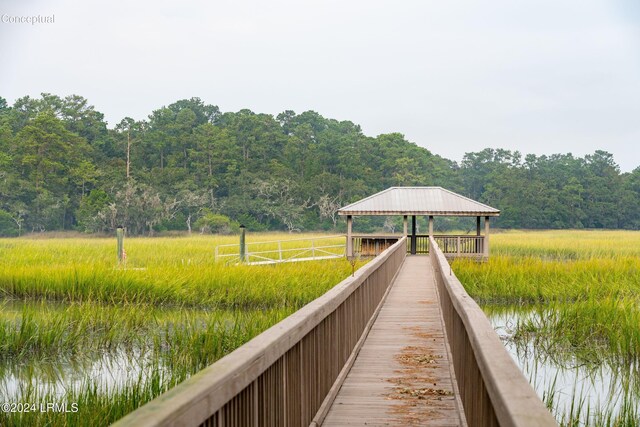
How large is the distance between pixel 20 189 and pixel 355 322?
59.2 meters

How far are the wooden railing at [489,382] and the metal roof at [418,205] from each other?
25.5 m

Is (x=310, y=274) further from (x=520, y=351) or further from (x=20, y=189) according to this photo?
(x=20, y=189)

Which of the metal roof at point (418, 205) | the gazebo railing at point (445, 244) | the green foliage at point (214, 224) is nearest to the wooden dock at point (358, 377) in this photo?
the gazebo railing at point (445, 244)

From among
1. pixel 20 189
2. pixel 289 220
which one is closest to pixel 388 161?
pixel 289 220

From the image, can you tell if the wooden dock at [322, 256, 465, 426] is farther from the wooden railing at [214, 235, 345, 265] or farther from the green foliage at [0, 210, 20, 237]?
the green foliage at [0, 210, 20, 237]

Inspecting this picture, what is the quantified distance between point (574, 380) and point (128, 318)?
25.7 feet

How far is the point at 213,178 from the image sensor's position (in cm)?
7112

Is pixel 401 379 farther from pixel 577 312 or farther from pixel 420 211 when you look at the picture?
pixel 420 211

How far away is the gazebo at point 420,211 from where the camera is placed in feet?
99.0

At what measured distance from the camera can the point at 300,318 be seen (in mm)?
4703

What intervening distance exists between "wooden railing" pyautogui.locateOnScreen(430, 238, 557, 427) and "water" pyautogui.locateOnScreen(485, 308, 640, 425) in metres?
3.20

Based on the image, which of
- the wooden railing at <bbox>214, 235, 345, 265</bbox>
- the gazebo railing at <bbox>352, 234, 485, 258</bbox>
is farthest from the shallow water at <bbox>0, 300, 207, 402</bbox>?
the gazebo railing at <bbox>352, 234, 485, 258</bbox>

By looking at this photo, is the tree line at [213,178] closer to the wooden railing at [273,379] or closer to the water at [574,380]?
the water at [574,380]

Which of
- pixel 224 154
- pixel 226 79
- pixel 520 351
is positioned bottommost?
pixel 520 351
